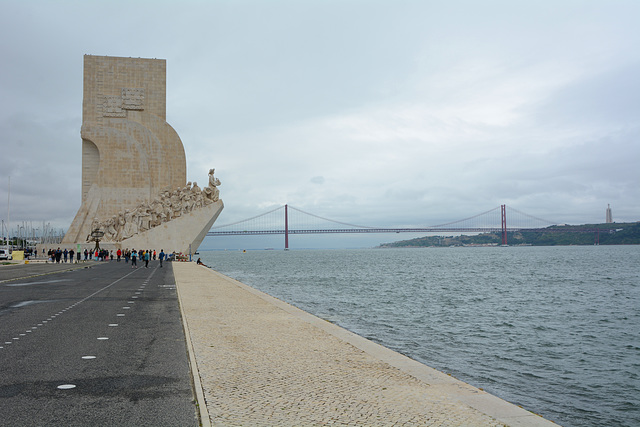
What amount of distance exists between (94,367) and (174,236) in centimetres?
3089

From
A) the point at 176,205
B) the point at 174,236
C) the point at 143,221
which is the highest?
the point at 176,205

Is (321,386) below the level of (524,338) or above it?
above

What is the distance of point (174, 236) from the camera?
3397cm

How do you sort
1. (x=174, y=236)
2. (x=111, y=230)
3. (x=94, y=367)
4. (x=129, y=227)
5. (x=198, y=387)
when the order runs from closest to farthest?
1. (x=198, y=387)
2. (x=94, y=367)
3. (x=129, y=227)
4. (x=174, y=236)
5. (x=111, y=230)

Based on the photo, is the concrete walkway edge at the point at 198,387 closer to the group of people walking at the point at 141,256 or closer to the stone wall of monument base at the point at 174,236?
the group of people walking at the point at 141,256

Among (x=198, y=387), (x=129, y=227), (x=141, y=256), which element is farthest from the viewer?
(x=129, y=227)

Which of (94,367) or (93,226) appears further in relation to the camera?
(93,226)

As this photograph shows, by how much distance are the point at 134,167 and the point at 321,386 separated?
36288 mm

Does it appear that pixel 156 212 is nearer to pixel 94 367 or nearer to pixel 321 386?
pixel 94 367

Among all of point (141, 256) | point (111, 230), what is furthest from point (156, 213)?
point (141, 256)

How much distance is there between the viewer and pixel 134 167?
37250 mm

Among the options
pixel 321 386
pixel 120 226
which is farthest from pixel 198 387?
pixel 120 226

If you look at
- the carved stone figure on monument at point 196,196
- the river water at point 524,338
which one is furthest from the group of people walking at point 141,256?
the river water at point 524,338

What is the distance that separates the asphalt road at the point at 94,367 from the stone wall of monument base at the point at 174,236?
26.6 meters
